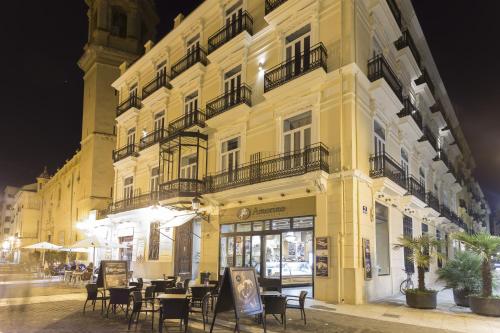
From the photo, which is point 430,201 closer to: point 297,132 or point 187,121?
point 297,132

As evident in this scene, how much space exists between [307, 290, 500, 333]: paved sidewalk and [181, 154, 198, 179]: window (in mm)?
9934

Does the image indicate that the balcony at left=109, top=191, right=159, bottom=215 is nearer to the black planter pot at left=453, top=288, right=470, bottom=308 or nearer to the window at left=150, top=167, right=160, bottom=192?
the window at left=150, top=167, right=160, bottom=192

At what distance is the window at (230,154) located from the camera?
1941 centimetres

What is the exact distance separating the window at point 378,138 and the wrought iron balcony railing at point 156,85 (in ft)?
40.4

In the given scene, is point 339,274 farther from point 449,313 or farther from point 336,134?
point 336,134

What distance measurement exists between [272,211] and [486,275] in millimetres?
7605

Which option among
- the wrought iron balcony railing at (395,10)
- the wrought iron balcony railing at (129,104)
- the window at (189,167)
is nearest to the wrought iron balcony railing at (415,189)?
the wrought iron balcony railing at (395,10)

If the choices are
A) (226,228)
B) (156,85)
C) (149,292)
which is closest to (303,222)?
(226,228)

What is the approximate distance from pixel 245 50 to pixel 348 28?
5.37 metres

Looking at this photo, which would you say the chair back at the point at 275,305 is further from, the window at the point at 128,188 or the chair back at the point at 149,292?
the window at the point at 128,188

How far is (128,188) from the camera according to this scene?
27.7 meters

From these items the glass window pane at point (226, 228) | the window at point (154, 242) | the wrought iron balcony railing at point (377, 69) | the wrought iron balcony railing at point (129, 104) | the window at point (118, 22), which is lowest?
the window at point (154, 242)

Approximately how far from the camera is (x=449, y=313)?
12711mm

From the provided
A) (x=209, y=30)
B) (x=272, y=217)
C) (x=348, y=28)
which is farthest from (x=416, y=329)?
(x=209, y=30)
